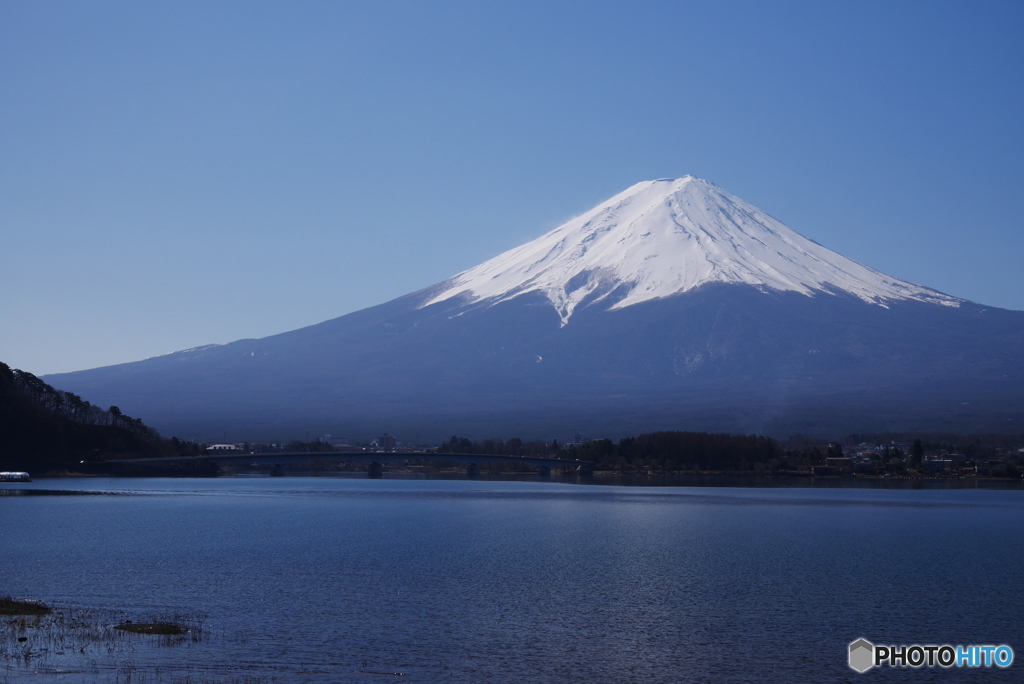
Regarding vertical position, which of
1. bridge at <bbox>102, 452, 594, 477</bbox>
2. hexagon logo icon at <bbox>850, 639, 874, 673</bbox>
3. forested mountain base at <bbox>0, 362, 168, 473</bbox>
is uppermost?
forested mountain base at <bbox>0, 362, 168, 473</bbox>

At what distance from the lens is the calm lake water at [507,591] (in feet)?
68.3

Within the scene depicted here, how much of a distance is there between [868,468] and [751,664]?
358 feet

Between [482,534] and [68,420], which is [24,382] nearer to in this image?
[68,420]

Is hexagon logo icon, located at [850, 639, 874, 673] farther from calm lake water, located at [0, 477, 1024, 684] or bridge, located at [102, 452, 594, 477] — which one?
bridge, located at [102, 452, 594, 477]

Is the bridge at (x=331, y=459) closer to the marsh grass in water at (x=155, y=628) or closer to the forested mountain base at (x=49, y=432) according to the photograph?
the forested mountain base at (x=49, y=432)

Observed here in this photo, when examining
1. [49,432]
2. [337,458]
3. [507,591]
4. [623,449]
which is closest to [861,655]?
[507,591]

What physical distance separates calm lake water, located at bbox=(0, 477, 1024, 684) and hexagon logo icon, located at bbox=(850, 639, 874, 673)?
0.32m

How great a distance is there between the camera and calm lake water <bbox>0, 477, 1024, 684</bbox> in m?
20.8

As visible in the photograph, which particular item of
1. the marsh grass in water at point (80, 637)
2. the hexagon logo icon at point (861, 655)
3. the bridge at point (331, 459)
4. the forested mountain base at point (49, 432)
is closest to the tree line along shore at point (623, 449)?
the forested mountain base at point (49, 432)

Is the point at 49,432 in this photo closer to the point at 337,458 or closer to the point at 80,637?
the point at 337,458

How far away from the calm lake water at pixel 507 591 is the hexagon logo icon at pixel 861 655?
323 millimetres

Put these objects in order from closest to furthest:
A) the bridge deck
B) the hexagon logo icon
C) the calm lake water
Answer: the calm lake water, the hexagon logo icon, the bridge deck

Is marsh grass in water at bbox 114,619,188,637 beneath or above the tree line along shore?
beneath

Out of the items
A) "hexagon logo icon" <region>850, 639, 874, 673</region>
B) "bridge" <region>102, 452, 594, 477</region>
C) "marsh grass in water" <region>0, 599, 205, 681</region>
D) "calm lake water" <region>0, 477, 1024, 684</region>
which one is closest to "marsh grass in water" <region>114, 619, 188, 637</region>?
"marsh grass in water" <region>0, 599, 205, 681</region>
